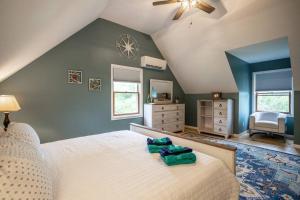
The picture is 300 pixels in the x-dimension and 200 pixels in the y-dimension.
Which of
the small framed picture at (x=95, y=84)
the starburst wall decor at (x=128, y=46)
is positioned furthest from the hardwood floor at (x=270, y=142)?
the small framed picture at (x=95, y=84)

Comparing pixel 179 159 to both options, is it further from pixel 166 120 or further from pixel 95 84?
pixel 166 120

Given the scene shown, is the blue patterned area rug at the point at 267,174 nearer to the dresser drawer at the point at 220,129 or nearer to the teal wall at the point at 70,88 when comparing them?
the dresser drawer at the point at 220,129

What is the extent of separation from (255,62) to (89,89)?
5.41 m

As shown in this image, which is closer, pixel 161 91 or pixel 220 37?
pixel 220 37

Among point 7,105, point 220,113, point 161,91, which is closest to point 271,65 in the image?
point 220,113

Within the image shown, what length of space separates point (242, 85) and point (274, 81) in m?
1.07

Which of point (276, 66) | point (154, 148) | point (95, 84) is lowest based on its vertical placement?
point (154, 148)

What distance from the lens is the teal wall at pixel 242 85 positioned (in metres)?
4.29

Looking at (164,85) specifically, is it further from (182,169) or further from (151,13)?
(182,169)

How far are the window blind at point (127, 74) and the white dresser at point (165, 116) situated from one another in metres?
0.87

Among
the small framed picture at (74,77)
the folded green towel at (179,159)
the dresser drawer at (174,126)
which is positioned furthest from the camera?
the dresser drawer at (174,126)

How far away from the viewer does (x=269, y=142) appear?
3.92m

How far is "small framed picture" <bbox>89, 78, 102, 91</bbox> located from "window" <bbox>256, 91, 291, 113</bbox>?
5165mm

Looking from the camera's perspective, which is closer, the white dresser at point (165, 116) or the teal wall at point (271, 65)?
the white dresser at point (165, 116)
